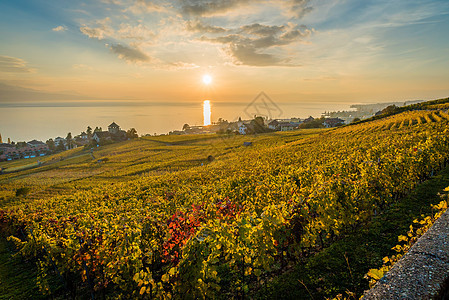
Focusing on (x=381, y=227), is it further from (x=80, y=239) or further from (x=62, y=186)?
(x=62, y=186)

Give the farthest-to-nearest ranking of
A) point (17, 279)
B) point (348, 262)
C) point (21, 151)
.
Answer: point (21, 151)
point (17, 279)
point (348, 262)

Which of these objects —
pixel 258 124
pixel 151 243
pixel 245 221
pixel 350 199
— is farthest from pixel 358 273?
pixel 258 124

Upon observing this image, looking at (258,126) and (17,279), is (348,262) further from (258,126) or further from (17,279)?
(258,126)

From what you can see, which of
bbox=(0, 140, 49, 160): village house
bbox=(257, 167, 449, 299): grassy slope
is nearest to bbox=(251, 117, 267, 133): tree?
bbox=(257, 167, 449, 299): grassy slope

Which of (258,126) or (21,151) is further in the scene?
(21,151)

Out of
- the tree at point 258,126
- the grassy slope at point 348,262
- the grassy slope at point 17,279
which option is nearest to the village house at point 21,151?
Answer: the tree at point 258,126

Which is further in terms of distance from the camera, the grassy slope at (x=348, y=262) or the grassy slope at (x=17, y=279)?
the grassy slope at (x=17, y=279)

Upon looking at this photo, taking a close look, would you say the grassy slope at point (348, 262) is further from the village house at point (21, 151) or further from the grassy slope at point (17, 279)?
the village house at point (21, 151)

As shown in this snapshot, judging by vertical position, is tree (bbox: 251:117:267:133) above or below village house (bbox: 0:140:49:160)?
above

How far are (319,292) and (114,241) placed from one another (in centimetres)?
533

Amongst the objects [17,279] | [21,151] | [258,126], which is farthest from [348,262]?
[21,151]

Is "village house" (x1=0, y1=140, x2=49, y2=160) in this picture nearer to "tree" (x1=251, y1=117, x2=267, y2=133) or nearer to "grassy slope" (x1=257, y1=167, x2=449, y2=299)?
"tree" (x1=251, y1=117, x2=267, y2=133)

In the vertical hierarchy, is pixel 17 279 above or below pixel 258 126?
below

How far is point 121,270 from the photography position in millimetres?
4680
